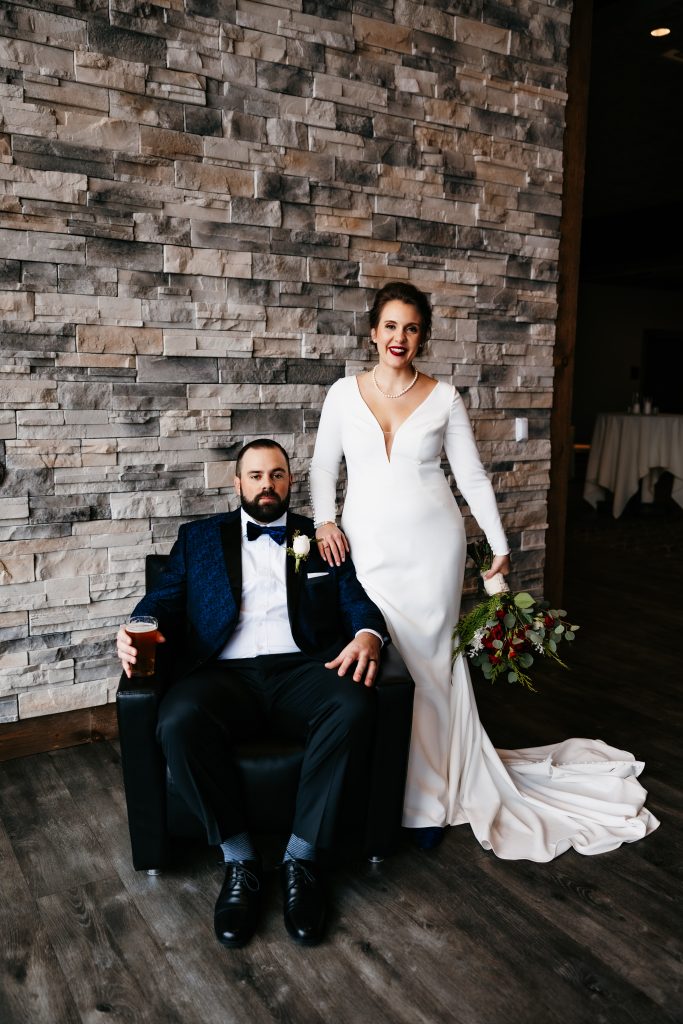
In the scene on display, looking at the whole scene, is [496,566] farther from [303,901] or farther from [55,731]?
[55,731]

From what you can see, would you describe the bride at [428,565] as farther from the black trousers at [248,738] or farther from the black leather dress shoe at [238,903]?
the black leather dress shoe at [238,903]

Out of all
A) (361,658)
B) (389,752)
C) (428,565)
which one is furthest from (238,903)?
(428,565)

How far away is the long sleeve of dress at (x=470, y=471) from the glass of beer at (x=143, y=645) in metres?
1.02

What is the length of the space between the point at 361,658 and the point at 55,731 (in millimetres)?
1425

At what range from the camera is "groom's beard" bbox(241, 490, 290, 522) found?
2406mm

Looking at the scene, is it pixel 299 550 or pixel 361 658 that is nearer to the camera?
pixel 361 658

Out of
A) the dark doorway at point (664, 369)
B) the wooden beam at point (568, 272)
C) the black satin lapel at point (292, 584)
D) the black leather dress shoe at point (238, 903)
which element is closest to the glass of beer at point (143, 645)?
the black satin lapel at point (292, 584)

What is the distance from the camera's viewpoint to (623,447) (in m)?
8.05

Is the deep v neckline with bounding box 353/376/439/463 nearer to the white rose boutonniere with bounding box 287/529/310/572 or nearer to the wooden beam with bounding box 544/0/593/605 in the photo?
the white rose boutonniere with bounding box 287/529/310/572

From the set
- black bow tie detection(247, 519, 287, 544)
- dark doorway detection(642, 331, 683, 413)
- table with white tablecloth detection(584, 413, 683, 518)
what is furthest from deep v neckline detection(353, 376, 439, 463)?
dark doorway detection(642, 331, 683, 413)

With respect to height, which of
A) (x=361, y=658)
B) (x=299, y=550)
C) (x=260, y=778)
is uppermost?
(x=299, y=550)

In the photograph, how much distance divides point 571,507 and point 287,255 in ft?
20.0

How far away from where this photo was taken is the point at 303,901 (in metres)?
2.00

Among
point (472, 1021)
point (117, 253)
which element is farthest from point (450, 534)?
point (117, 253)
